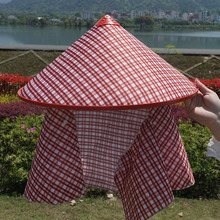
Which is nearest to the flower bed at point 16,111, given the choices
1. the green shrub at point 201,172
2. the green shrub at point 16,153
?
the green shrub at point 16,153

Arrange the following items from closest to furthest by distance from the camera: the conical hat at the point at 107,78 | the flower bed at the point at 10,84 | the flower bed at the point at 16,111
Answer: the conical hat at the point at 107,78
the flower bed at the point at 16,111
the flower bed at the point at 10,84

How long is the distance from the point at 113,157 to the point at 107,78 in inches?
17.1

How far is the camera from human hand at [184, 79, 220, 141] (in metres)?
1.51

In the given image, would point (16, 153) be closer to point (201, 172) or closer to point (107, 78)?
point (201, 172)

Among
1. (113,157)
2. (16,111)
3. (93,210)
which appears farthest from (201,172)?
(16,111)

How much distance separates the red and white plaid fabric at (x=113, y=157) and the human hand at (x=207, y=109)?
0.48 ft

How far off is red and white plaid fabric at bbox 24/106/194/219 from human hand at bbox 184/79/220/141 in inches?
5.7

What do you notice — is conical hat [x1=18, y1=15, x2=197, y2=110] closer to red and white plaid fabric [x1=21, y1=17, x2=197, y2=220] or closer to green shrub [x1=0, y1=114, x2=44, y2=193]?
red and white plaid fabric [x1=21, y1=17, x2=197, y2=220]

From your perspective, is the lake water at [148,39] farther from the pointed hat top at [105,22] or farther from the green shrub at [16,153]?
the pointed hat top at [105,22]

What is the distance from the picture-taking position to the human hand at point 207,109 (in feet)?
4.96

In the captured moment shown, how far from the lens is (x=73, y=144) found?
1.42 metres

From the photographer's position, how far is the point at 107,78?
1160mm

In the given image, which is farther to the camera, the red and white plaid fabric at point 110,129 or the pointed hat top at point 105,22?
the pointed hat top at point 105,22

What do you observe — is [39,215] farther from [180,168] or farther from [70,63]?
[70,63]
